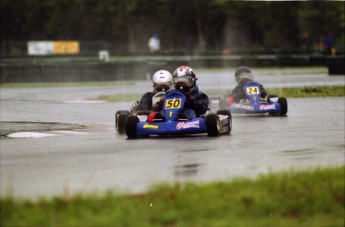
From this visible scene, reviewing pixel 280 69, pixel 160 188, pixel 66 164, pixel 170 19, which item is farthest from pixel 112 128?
pixel 170 19

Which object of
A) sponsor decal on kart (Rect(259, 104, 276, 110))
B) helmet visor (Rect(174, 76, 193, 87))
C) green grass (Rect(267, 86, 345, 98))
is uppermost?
helmet visor (Rect(174, 76, 193, 87))

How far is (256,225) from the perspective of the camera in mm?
6770

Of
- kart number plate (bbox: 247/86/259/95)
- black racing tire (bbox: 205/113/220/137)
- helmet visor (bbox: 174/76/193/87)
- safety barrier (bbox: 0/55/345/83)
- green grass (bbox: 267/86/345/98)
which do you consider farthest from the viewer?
safety barrier (bbox: 0/55/345/83)

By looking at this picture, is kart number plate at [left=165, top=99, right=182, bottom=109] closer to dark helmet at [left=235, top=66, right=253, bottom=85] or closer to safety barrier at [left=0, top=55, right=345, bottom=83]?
dark helmet at [left=235, top=66, right=253, bottom=85]

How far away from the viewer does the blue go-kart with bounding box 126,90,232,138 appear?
1353 centimetres

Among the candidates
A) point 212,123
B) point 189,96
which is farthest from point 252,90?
point 212,123

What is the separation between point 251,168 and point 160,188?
183 cm

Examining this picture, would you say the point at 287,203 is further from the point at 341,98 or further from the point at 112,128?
the point at 341,98

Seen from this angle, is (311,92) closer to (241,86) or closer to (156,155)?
(241,86)

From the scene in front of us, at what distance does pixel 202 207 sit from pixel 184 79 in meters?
7.05

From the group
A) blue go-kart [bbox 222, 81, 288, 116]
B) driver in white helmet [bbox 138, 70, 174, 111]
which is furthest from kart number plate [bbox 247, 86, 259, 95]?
driver in white helmet [bbox 138, 70, 174, 111]

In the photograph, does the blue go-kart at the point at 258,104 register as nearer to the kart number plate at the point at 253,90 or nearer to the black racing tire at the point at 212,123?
the kart number plate at the point at 253,90

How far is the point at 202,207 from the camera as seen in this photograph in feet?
24.2

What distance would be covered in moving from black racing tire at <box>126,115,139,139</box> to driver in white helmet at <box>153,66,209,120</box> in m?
0.52
